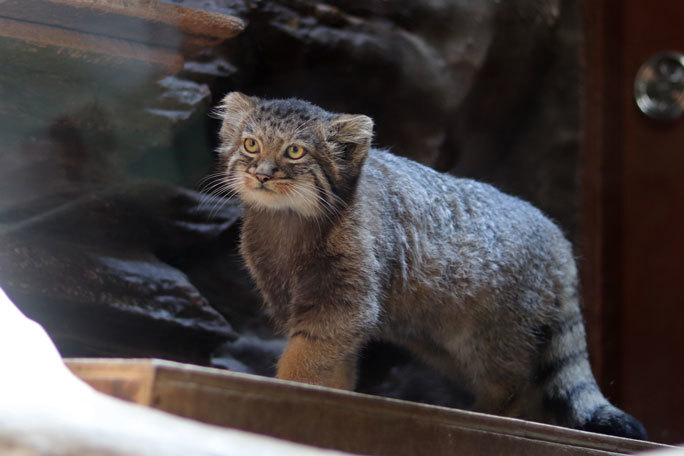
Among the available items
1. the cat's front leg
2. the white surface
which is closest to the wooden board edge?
the white surface

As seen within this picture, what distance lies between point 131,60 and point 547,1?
2.36 meters

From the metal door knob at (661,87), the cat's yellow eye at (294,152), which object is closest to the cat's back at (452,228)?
the cat's yellow eye at (294,152)

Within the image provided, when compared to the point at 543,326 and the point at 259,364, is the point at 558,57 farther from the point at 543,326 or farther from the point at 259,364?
the point at 259,364

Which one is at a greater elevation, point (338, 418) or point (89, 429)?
point (89, 429)

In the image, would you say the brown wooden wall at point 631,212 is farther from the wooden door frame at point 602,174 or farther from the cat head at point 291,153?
the cat head at point 291,153

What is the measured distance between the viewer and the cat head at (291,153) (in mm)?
2377

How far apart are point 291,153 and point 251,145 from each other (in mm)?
146

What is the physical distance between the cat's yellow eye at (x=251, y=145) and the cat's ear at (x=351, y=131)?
0.27m

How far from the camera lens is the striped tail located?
2.79 metres

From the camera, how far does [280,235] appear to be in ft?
8.45

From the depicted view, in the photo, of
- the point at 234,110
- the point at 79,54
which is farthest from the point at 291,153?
the point at 79,54

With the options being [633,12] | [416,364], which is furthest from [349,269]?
[633,12]

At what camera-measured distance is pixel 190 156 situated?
2934 millimetres

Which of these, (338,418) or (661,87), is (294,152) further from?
(661,87)
